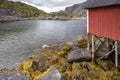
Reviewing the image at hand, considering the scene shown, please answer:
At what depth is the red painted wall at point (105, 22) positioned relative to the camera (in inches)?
680

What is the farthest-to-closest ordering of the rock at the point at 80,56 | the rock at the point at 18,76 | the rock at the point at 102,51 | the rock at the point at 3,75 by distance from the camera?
1. the rock at the point at 102,51
2. the rock at the point at 80,56
3. the rock at the point at 3,75
4. the rock at the point at 18,76

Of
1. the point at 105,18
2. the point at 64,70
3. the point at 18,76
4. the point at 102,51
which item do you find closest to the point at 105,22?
the point at 105,18

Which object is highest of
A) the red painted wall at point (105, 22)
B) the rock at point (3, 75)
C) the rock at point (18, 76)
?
the red painted wall at point (105, 22)

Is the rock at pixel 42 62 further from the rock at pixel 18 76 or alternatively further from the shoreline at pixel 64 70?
the rock at pixel 18 76

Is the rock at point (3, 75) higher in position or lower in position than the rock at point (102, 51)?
lower

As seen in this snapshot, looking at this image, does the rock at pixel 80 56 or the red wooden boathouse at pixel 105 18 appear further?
the rock at pixel 80 56

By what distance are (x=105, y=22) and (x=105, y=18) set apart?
1.28 ft

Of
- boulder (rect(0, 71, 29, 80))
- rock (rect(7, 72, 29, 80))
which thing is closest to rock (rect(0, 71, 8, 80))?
boulder (rect(0, 71, 29, 80))

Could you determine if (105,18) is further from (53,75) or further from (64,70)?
(53,75)

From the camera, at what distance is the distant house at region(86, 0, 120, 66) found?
17.2m

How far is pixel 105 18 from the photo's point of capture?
1919cm

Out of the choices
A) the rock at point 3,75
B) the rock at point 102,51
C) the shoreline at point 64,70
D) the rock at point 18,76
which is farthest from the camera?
the rock at point 102,51

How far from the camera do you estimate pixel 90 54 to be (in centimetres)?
2169

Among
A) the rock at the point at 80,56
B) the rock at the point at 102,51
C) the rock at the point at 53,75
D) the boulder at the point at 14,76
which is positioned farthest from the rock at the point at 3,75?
the rock at the point at 102,51
